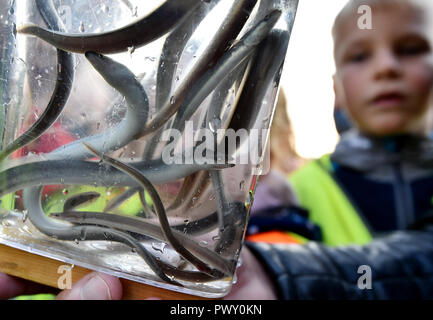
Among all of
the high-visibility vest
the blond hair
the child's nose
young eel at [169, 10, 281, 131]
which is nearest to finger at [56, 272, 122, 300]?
young eel at [169, 10, 281, 131]

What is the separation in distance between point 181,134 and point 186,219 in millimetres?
49

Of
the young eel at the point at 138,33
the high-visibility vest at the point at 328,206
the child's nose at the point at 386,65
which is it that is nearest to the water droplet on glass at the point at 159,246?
the young eel at the point at 138,33

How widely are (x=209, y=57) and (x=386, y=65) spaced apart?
58 centimetres

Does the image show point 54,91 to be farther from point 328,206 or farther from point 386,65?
point 328,206

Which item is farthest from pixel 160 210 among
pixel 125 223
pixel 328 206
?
pixel 328 206

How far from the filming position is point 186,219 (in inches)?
9.3

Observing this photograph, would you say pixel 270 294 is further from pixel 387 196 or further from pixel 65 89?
pixel 387 196

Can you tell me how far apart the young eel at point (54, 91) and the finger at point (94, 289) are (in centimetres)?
9

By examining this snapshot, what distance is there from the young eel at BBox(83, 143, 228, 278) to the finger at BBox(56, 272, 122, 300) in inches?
1.9

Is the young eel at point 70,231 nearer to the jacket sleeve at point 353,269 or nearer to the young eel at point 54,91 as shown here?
the young eel at point 54,91

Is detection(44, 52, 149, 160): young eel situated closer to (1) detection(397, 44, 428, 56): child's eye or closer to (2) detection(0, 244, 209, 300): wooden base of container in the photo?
(2) detection(0, 244, 209, 300): wooden base of container

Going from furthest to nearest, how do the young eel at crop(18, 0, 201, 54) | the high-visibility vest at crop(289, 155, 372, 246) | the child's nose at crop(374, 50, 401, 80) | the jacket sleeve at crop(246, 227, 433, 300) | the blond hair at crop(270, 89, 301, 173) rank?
the blond hair at crop(270, 89, 301, 173) < the high-visibility vest at crop(289, 155, 372, 246) < the child's nose at crop(374, 50, 401, 80) < the jacket sleeve at crop(246, 227, 433, 300) < the young eel at crop(18, 0, 201, 54)

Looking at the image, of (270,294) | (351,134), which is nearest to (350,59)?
(351,134)

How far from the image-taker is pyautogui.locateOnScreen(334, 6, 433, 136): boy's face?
71 cm
